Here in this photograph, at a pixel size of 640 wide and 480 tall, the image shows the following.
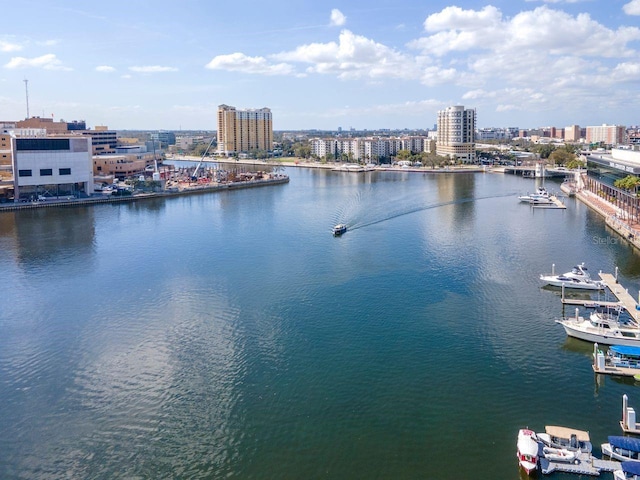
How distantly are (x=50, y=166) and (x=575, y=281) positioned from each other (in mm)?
13362

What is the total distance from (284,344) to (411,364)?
4.11ft

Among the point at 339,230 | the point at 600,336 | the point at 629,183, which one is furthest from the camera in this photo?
the point at 629,183

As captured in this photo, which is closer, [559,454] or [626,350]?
[559,454]

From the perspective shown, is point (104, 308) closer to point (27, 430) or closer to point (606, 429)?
point (27, 430)

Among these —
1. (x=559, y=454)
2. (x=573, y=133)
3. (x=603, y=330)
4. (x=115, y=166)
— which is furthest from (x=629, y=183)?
(x=573, y=133)

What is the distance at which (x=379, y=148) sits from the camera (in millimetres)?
33688

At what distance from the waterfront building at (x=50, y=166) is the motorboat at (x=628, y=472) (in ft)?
49.1

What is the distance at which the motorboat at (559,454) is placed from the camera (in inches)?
137

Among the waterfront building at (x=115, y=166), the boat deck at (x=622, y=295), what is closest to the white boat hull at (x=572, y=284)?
the boat deck at (x=622, y=295)

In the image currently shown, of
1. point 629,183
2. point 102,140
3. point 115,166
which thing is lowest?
point 629,183

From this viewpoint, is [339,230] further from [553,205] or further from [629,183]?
[553,205]

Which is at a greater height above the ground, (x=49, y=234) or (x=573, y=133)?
(x=573, y=133)

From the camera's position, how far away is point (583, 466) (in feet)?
11.3

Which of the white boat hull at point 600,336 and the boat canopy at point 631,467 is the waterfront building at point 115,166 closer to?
the white boat hull at point 600,336
